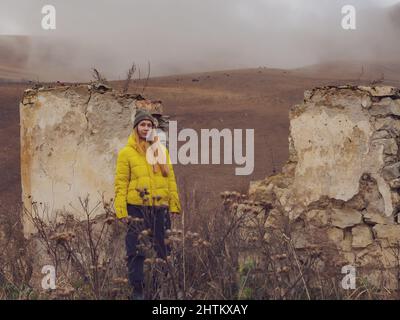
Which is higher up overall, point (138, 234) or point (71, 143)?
point (71, 143)

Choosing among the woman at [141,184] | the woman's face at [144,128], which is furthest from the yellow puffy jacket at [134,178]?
the woman's face at [144,128]

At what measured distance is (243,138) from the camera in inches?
1018

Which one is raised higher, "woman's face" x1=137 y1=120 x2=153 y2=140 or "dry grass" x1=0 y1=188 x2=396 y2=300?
"woman's face" x1=137 y1=120 x2=153 y2=140

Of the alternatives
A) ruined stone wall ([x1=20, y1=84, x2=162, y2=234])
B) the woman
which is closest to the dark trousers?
the woman

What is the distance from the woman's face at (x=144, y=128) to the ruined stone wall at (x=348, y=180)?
1.80m

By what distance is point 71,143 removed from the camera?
25.6 feet

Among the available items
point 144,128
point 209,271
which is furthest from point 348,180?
point 209,271

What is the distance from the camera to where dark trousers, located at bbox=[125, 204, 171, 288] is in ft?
19.1

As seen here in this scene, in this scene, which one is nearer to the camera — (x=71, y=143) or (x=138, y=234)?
(x=138, y=234)

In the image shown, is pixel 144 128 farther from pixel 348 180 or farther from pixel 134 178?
pixel 348 180

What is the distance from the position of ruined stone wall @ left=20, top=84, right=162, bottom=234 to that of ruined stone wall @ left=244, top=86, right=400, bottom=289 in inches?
63.0

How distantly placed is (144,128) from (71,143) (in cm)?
172

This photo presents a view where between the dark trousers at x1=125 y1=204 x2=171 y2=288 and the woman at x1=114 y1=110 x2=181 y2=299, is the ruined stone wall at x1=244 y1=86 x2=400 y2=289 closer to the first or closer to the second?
the woman at x1=114 y1=110 x2=181 y2=299
